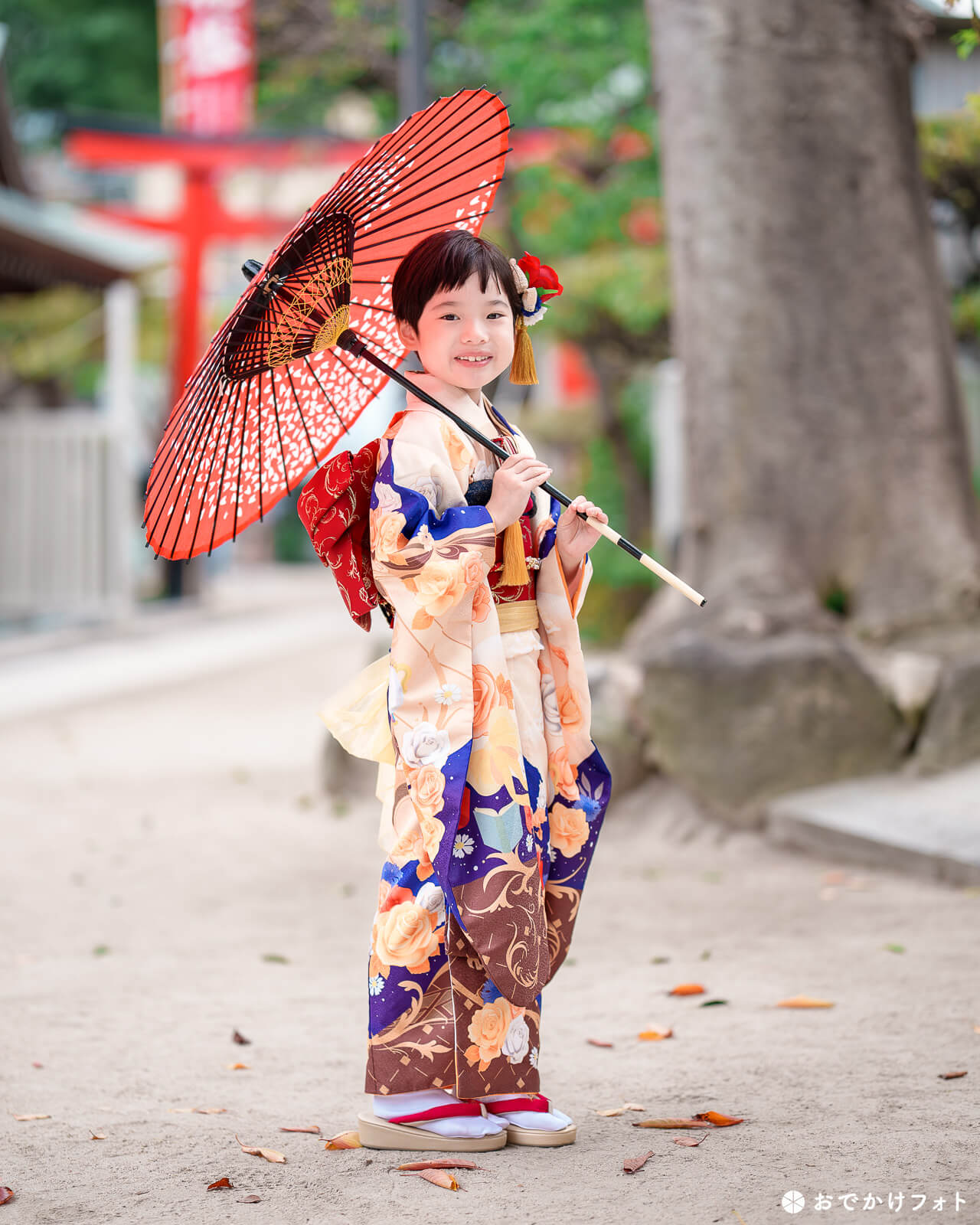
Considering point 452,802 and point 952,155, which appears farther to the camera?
point 952,155

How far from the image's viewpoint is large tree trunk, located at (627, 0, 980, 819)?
5.53m

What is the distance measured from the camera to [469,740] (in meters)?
2.46

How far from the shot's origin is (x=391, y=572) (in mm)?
2541

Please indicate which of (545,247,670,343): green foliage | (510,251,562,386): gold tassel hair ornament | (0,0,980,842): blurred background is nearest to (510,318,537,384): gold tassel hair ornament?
(510,251,562,386): gold tassel hair ornament

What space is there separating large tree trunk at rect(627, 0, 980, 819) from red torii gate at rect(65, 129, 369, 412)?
332 inches

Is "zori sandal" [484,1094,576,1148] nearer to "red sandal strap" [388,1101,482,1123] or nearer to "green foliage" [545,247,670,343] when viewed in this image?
"red sandal strap" [388,1101,482,1123]

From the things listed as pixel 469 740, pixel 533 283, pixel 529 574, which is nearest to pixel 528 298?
pixel 533 283

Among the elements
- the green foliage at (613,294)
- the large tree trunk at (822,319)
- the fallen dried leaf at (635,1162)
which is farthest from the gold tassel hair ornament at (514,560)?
the green foliage at (613,294)

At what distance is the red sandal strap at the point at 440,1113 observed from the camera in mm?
2555

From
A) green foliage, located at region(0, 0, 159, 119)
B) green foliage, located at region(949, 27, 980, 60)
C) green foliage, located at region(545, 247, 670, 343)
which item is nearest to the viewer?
green foliage, located at region(949, 27, 980, 60)

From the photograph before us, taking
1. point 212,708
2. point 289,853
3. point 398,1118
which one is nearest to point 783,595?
point 289,853

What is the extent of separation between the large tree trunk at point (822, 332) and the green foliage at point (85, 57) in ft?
54.6

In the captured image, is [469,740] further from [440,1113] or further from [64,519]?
[64,519]

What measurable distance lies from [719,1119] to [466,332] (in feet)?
5.17
